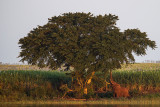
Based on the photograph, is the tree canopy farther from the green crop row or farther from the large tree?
the green crop row

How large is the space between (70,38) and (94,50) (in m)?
2.68

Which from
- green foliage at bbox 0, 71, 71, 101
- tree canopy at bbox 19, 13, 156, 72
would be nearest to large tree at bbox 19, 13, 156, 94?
tree canopy at bbox 19, 13, 156, 72

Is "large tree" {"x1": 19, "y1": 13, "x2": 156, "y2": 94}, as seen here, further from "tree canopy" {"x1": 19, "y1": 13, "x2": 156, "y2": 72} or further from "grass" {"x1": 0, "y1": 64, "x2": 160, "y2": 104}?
"grass" {"x1": 0, "y1": 64, "x2": 160, "y2": 104}

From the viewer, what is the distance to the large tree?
28844mm

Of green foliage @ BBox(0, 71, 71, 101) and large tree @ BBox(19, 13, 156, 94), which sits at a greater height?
large tree @ BBox(19, 13, 156, 94)

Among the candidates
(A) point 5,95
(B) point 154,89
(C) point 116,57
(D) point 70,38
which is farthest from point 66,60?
(B) point 154,89

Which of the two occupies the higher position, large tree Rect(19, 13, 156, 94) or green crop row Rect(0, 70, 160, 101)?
large tree Rect(19, 13, 156, 94)

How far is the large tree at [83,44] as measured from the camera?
94.6 ft

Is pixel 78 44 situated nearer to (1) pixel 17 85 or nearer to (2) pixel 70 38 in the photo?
(2) pixel 70 38

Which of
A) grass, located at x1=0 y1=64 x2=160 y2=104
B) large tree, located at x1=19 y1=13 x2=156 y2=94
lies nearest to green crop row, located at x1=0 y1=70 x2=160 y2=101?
grass, located at x1=0 y1=64 x2=160 y2=104

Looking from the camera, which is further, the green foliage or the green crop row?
the green crop row

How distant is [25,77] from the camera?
37.6m

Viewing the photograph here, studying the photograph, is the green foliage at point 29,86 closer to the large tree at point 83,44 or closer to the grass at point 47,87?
the grass at point 47,87

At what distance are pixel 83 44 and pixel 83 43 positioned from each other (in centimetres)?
34
